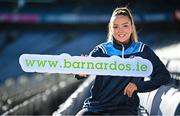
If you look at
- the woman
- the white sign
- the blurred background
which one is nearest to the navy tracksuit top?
the woman

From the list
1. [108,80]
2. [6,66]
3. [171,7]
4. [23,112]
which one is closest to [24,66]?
[108,80]

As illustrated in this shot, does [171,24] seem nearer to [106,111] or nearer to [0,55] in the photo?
[0,55]

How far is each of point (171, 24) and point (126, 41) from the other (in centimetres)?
2107

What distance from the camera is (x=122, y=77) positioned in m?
2.77

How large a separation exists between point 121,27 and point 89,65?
28 cm

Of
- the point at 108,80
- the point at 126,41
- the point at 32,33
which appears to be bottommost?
the point at 108,80

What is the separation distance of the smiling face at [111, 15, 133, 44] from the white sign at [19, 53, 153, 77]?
0.15 meters

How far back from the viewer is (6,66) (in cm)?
2241

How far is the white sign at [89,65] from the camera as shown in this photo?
264 cm

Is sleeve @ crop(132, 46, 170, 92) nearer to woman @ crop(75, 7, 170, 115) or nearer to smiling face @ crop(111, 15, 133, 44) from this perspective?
woman @ crop(75, 7, 170, 115)

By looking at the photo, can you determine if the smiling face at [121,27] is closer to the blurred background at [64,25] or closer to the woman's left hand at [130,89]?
the woman's left hand at [130,89]

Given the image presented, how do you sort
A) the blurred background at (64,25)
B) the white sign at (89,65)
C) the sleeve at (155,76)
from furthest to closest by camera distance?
the blurred background at (64,25), the sleeve at (155,76), the white sign at (89,65)

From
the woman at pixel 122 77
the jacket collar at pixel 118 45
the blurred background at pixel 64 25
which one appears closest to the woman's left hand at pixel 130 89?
the woman at pixel 122 77

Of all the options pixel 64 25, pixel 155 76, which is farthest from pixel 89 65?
pixel 64 25
